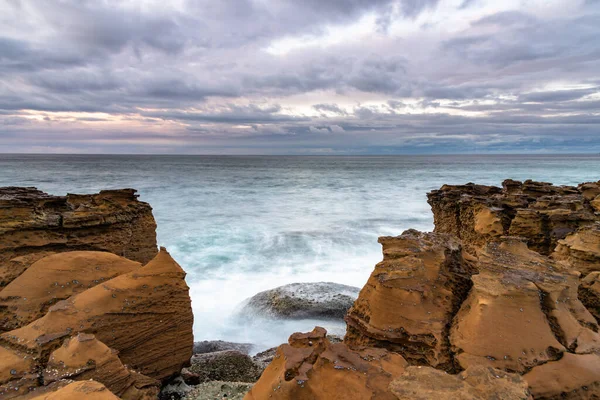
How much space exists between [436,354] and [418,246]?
1.45 meters

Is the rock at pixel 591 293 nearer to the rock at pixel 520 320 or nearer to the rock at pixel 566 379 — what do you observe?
the rock at pixel 520 320

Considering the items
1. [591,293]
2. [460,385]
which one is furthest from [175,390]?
[591,293]

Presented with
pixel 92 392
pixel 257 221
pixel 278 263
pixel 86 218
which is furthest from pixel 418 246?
pixel 257 221

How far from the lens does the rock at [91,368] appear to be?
3.71 metres

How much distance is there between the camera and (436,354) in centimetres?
383

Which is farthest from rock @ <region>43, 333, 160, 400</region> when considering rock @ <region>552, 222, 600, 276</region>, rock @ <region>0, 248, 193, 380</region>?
rock @ <region>552, 222, 600, 276</region>

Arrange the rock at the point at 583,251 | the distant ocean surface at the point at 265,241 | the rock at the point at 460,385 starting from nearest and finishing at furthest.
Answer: the rock at the point at 460,385 → the rock at the point at 583,251 → the distant ocean surface at the point at 265,241

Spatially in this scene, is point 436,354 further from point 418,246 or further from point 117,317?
point 117,317

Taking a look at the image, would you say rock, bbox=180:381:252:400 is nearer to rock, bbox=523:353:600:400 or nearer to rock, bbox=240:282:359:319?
rock, bbox=523:353:600:400


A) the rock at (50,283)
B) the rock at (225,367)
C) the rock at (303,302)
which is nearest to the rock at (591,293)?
the rock at (225,367)

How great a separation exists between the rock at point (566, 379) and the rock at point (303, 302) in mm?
7153

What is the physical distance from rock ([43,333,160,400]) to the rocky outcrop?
630 cm

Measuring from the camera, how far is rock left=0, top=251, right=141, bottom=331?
5160 mm

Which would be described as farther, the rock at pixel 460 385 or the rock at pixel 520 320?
the rock at pixel 520 320
